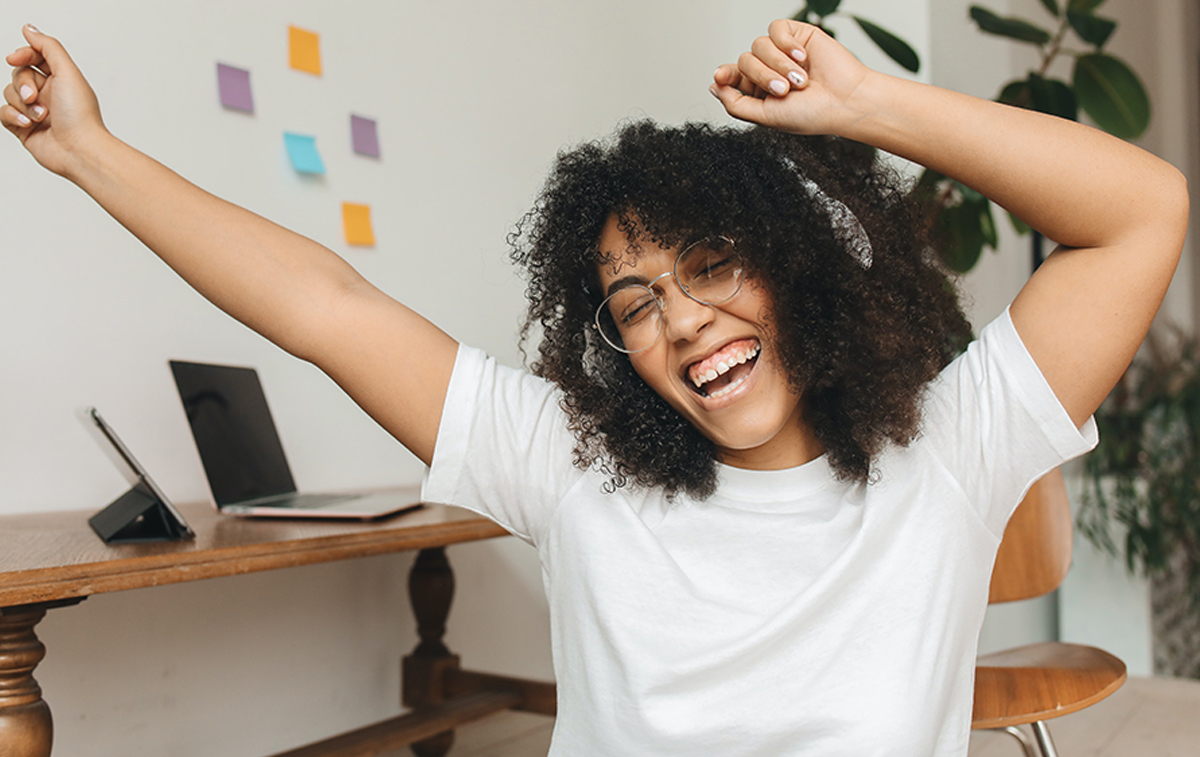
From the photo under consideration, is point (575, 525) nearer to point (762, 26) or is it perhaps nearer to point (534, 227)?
point (534, 227)

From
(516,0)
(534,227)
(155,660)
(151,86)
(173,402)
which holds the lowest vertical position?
(155,660)

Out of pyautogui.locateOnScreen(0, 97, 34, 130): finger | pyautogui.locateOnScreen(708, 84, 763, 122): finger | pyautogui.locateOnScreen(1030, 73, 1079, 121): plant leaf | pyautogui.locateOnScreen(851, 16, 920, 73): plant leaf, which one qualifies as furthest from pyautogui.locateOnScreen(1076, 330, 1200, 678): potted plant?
pyautogui.locateOnScreen(0, 97, 34, 130): finger

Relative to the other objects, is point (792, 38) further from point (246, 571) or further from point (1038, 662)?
point (1038, 662)

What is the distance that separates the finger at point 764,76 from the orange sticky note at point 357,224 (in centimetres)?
133

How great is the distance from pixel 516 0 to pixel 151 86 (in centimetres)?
110

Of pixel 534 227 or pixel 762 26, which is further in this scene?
pixel 762 26

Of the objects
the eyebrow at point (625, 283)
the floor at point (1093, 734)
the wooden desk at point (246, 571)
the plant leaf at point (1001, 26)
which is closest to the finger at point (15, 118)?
the wooden desk at point (246, 571)

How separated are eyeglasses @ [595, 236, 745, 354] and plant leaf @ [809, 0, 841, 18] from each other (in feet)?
6.04

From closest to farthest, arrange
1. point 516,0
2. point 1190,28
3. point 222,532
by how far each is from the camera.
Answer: point 222,532 → point 516,0 → point 1190,28

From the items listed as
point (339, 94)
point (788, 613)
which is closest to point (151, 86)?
point (339, 94)

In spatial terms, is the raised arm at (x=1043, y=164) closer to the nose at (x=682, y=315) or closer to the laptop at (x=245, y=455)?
the nose at (x=682, y=315)

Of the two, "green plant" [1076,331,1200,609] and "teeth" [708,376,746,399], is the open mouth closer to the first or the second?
"teeth" [708,376,746,399]

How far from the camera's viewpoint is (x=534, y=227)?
1.16 meters

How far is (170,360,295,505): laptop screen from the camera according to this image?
158 cm
